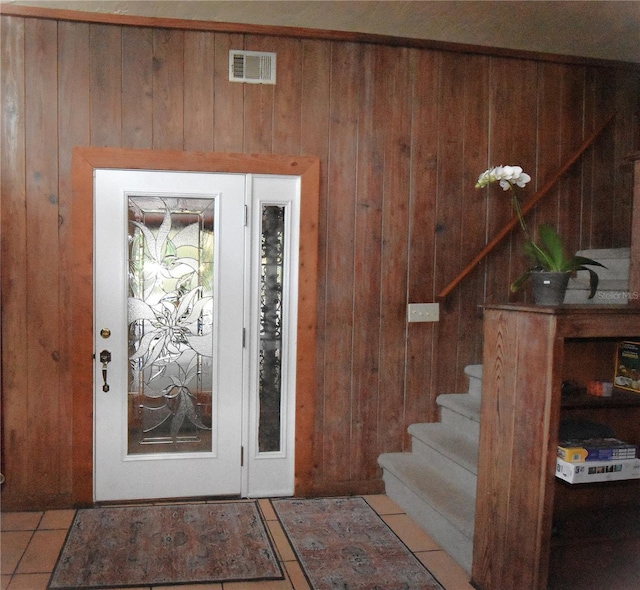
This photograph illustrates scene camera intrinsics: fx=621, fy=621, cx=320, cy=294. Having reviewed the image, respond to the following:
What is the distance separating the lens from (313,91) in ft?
11.2

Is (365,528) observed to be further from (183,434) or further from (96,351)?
(96,351)

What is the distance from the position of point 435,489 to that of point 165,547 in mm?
1304

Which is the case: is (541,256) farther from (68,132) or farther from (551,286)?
(68,132)

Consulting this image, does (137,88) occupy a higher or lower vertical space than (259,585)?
higher

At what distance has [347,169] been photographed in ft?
11.5

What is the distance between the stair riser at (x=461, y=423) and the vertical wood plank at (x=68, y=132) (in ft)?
6.72

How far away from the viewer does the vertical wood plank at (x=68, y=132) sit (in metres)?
3.17

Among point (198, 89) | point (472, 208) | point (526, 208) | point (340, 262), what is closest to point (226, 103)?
point (198, 89)

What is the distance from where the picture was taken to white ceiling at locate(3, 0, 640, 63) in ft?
10.4

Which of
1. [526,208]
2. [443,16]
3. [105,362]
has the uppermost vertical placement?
[443,16]

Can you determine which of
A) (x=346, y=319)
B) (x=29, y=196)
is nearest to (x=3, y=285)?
(x=29, y=196)

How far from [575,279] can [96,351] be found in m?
2.68

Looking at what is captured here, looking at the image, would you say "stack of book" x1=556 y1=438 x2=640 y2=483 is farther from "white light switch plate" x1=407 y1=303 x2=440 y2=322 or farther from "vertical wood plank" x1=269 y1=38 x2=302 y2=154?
"vertical wood plank" x1=269 y1=38 x2=302 y2=154

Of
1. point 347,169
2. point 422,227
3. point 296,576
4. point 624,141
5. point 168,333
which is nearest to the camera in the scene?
point 296,576
